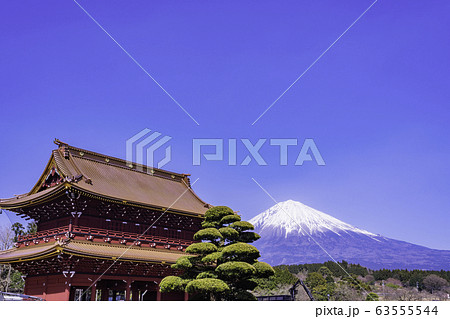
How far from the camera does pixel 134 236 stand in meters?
26.7

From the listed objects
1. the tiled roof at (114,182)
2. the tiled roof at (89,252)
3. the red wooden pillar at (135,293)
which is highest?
the tiled roof at (114,182)

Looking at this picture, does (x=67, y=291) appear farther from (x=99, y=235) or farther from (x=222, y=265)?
(x=222, y=265)

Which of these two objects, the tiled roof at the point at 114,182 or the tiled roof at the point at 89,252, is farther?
the tiled roof at the point at 114,182

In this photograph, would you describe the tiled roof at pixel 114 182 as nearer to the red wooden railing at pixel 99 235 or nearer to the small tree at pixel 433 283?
the red wooden railing at pixel 99 235

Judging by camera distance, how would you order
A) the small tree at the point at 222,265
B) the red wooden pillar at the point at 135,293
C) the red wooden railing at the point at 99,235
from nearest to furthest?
the small tree at the point at 222,265 → the red wooden railing at the point at 99,235 → the red wooden pillar at the point at 135,293

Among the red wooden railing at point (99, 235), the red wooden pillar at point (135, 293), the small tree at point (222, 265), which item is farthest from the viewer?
the red wooden pillar at point (135, 293)

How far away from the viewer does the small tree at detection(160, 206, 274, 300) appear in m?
21.5

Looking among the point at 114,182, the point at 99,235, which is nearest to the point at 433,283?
the point at 114,182

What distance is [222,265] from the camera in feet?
70.8

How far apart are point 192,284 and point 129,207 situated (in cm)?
784

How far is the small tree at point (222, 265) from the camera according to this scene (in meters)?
21.5

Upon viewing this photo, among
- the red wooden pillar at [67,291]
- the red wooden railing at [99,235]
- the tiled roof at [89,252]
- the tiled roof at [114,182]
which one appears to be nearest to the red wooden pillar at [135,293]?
the tiled roof at [89,252]
